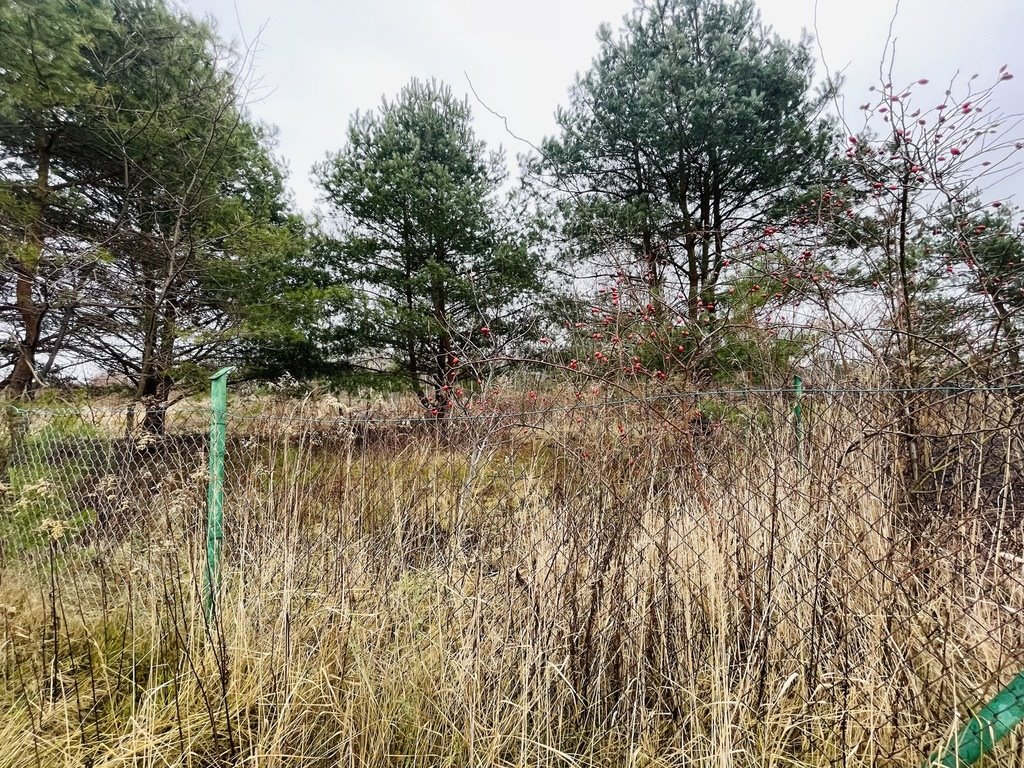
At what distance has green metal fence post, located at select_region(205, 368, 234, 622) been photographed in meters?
2.06

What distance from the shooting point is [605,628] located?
165cm

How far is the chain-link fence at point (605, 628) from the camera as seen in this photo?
4.63 ft

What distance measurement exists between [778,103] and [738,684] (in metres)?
8.44

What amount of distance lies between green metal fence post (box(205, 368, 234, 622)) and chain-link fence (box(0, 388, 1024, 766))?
0.21 feet

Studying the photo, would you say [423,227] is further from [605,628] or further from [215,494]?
[605,628]

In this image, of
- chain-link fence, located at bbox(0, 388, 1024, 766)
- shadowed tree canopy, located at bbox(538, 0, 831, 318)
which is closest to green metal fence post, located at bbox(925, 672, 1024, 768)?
chain-link fence, located at bbox(0, 388, 1024, 766)

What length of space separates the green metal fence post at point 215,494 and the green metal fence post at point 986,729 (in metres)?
2.56

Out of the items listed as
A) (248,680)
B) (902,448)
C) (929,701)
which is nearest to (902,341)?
Answer: (902,448)

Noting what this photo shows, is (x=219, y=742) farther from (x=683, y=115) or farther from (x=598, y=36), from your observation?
(x=598, y=36)

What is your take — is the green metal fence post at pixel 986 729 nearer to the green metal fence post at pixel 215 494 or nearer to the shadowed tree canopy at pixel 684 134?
the green metal fence post at pixel 215 494

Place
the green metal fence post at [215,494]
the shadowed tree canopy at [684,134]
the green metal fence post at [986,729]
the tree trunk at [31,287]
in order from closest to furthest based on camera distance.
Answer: the green metal fence post at [986,729] < the green metal fence post at [215,494] < the tree trunk at [31,287] < the shadowed tree canopy at [684,134]

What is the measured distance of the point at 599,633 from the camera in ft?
5.44

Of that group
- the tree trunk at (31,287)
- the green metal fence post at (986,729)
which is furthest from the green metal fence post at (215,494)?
the tree trunk at (31,287)

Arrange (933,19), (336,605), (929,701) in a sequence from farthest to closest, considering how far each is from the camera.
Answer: (933,19) → (336,605) → (929,701)
